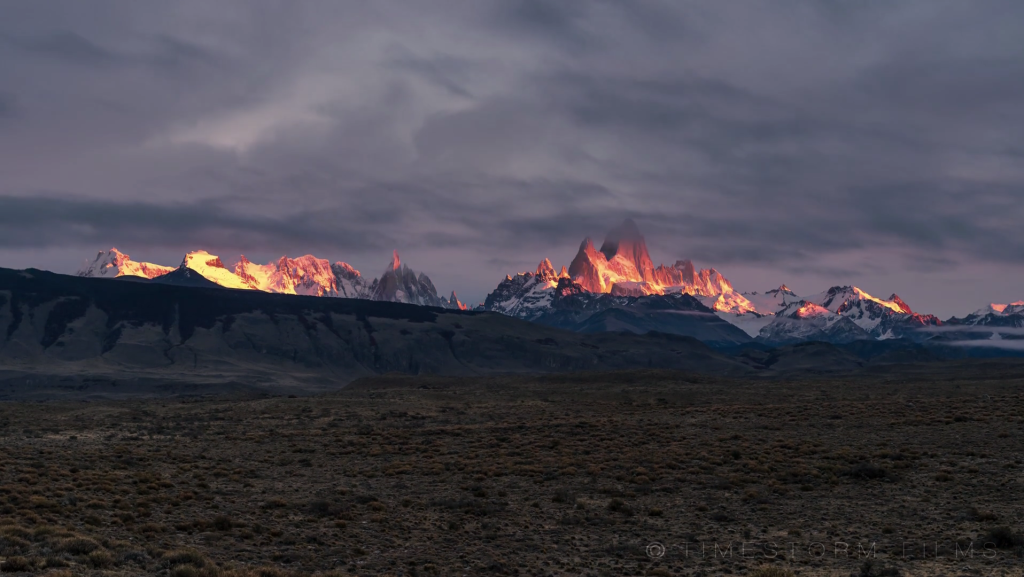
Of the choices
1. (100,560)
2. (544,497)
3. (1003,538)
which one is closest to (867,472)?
(1003,538)

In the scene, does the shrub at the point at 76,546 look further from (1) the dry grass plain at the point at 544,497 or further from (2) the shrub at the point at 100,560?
(2) the shrub at the point at 100,560

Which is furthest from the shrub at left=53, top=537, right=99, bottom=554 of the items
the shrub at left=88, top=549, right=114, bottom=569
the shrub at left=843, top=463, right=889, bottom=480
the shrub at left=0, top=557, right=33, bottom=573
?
the shrub at left=843, top=463, right=889, bottom=480

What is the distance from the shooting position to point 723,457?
45562 mm

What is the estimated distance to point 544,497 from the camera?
1495 inches

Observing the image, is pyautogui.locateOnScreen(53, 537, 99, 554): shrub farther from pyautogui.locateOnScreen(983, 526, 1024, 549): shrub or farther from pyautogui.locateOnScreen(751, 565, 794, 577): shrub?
pyautogui.locateOnScreen(983, 526, 1024, 549): shrub

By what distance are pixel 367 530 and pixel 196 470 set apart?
18.8 meters

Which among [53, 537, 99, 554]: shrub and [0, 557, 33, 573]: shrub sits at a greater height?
[0, 557, 33, 573]: shrub

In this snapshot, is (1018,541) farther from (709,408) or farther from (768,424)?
(709,408)

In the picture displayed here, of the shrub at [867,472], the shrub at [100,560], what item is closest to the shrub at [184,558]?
the shrub at [100,560]

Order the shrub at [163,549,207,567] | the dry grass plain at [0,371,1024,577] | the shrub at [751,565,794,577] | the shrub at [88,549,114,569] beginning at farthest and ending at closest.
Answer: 1. the dry grass plain at [0,371,1024,577]
2. the shrub at [163,549,207,567]
3. the shrub at [751,565,794,577]
4. the shrub at [88,549,114,569]

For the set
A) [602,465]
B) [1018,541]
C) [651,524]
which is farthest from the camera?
[602,465]

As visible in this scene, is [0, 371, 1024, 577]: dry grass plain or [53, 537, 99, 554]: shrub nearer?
[53, 537, 99, 554]: shrub

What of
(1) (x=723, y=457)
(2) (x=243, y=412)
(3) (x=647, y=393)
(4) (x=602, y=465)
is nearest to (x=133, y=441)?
(2) (x=243, y=412)

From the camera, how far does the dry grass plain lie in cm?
2625
